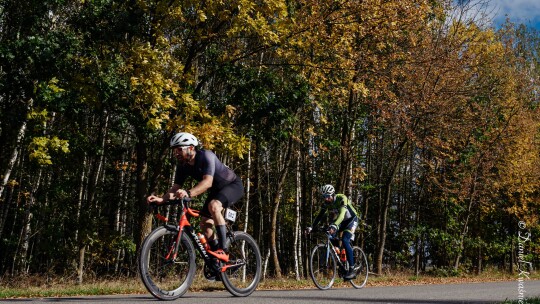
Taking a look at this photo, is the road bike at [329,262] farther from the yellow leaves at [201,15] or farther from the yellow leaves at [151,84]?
the yellow leaves at [201,15]

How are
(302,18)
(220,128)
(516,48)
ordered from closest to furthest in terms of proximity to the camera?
(220,128)
(302,18)
(516,48)

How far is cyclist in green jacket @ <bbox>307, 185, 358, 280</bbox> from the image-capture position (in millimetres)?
11594

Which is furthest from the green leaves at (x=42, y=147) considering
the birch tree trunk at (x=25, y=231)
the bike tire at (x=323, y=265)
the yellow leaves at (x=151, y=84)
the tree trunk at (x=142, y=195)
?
the birch tree trunk at (x=25, y=231)

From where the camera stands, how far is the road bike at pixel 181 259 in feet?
21.1

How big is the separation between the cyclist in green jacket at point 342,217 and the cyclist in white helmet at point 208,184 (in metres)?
4.50

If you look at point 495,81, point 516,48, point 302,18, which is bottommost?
point 302,18

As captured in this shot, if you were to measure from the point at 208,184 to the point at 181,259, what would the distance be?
3.26 ft

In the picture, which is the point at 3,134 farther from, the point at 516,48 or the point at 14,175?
the point at 516,48

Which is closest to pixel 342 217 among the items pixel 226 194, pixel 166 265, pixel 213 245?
pixel 213 245

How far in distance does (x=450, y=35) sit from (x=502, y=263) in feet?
89.3

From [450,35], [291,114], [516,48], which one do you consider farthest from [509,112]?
[291,114]

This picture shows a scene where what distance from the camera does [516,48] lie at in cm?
3198

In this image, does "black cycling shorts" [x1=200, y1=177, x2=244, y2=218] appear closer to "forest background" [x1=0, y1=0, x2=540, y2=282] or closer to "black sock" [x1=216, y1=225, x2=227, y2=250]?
"black sock" [x1=216, y1=225, x2=227, y2=250]

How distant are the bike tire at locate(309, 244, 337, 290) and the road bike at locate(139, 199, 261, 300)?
441cm
